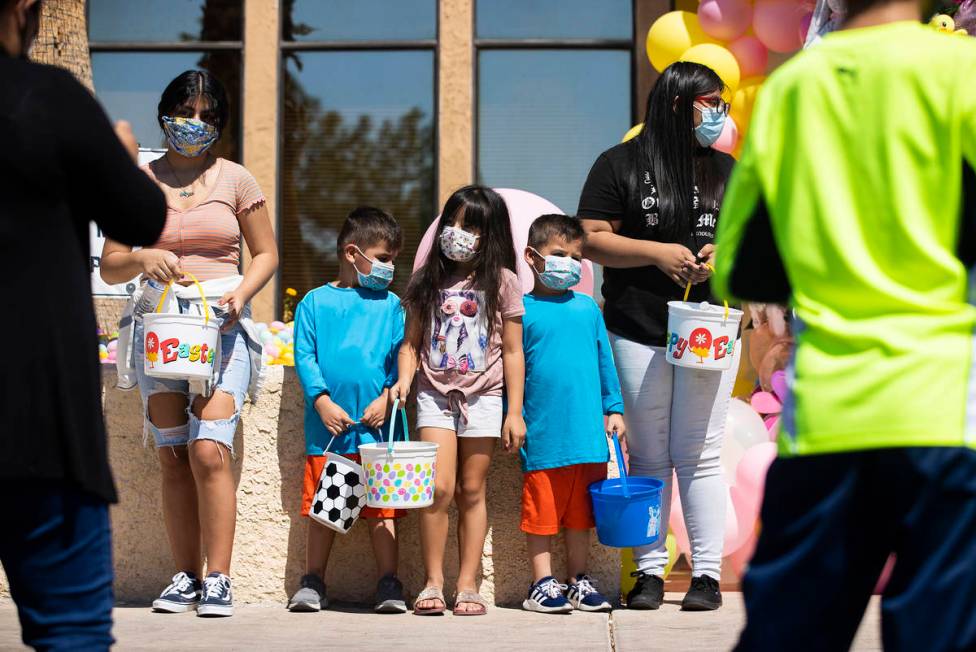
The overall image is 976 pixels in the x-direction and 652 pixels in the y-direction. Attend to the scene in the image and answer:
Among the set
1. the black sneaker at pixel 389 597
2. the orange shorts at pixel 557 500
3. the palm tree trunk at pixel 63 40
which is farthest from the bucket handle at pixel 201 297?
the palm tree trunk at pixel 63 40

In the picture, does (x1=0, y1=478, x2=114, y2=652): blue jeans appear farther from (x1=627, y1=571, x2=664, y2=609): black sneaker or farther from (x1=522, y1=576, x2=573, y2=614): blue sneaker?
(x1=627, y1=571, x2=664, y2=609): black sneaker

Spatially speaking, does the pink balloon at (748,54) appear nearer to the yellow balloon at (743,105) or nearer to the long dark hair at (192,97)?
the yellow balloon at (743,105)

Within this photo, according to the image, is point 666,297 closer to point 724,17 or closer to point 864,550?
point 864,550

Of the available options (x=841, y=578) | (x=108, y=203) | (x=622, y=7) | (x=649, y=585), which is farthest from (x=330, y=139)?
(x=841, y=578)

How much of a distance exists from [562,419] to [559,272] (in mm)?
560

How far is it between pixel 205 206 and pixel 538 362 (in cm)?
137

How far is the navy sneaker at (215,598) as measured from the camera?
15.4 ft

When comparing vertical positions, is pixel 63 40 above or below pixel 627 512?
above

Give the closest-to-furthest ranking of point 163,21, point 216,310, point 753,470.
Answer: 1. point 216,310
2. point 753,470
3. point 163,21

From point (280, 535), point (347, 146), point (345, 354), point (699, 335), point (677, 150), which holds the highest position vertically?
point (347, 146)

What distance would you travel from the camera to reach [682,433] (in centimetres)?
482

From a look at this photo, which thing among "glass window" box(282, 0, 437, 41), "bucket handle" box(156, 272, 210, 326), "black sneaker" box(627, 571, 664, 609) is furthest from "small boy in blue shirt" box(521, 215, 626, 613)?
"glass window" box(282, 0, 437, 41)

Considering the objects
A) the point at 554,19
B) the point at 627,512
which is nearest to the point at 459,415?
the point at 627,512

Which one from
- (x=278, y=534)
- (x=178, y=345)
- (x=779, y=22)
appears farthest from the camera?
(x=779, y=22)
